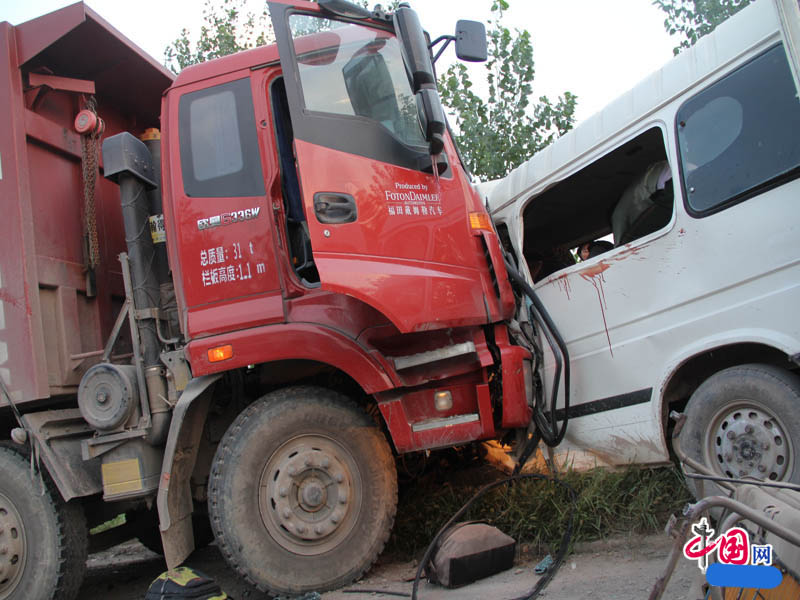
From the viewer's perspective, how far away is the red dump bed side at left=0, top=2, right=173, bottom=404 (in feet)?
11.7

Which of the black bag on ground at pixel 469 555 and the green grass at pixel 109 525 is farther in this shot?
the green grass at pixel 109 525

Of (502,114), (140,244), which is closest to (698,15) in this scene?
(502,114)

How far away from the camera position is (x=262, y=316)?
347 cm

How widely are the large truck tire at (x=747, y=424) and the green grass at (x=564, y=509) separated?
622mm

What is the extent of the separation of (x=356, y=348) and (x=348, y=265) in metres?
0.55

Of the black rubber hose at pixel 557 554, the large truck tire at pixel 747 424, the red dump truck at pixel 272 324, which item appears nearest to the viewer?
the large truck tire at pixel 747 424

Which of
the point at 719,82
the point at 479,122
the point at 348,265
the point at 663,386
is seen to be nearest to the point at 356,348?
the point at 348,265

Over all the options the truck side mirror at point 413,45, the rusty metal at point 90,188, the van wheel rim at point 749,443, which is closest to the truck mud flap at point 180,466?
the rusty metal at point 90,188

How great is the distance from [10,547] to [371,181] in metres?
2.87

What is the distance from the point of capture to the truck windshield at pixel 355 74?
3275 mm

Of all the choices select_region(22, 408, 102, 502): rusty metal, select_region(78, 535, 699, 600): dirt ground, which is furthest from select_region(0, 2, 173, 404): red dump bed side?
select_region(78, 535, 699, 600): dirt ground

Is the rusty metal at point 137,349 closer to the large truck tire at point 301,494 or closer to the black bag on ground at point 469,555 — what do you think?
the large truck tire at point 301,494

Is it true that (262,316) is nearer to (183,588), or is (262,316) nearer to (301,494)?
(301,494)

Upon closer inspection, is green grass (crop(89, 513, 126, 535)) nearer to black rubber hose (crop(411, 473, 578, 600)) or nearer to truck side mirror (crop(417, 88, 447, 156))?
Answer: black rubber hose (crop(411, 473, 578, 600))
